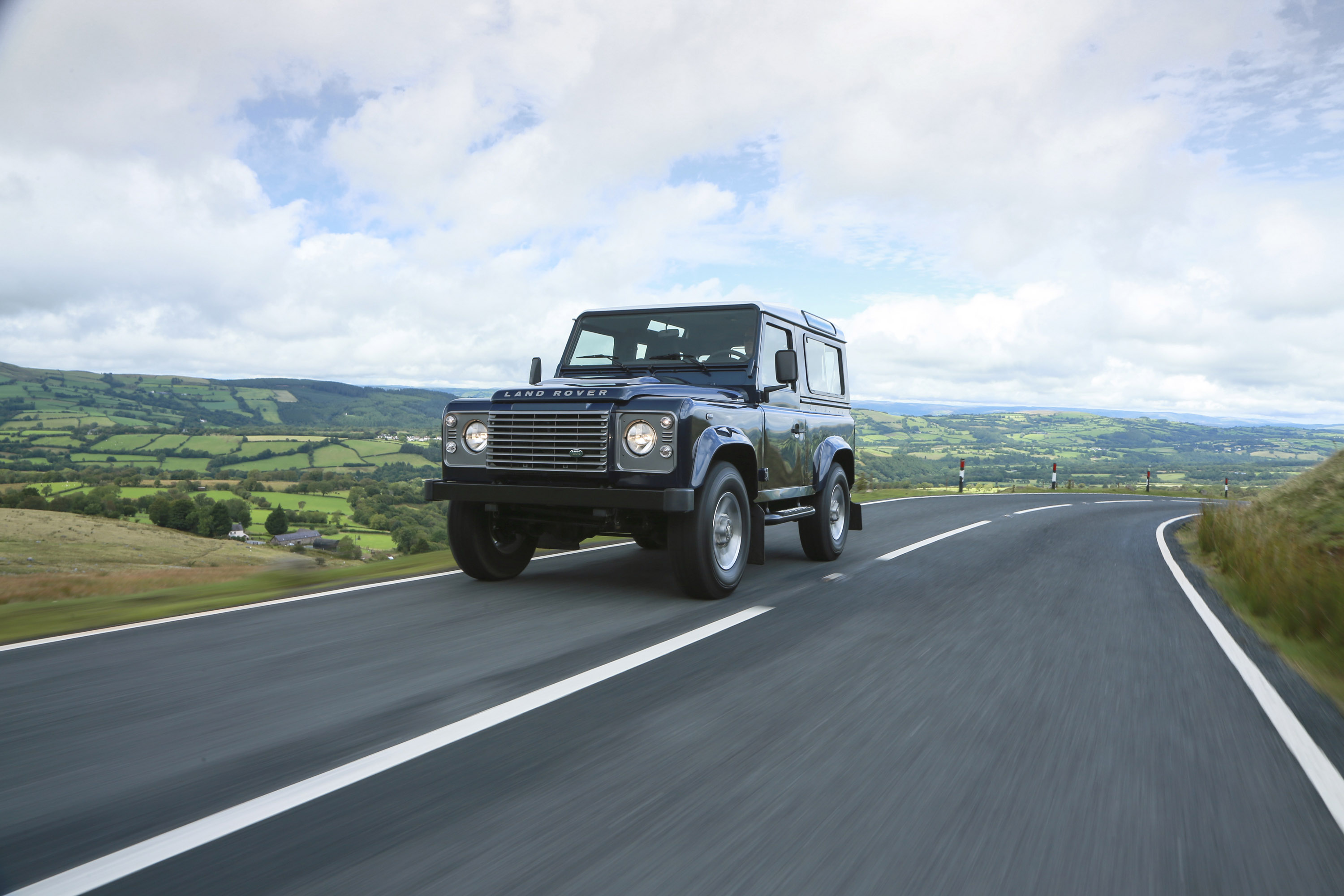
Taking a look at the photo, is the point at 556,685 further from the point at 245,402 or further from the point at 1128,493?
the point at 245,402

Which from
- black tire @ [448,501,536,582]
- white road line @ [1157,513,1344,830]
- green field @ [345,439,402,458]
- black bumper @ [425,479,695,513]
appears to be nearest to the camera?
white road line @ [1157,513,1344,830]

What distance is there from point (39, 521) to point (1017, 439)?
366ft

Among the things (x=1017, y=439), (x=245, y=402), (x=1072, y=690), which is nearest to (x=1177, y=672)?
(x=1072, y=690)

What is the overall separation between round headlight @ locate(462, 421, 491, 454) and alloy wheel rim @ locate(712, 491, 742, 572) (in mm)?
1945

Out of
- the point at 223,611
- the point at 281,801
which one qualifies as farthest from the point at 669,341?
the point at 281,801

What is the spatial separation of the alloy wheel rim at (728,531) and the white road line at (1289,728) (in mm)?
3378

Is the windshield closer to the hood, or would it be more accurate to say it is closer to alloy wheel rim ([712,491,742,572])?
the hood

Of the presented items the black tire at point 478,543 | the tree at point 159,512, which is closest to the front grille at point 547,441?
the black tire at point 478,543

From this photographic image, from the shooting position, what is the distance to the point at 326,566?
314 inches

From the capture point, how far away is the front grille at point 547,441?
6.07m

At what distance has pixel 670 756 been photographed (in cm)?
309

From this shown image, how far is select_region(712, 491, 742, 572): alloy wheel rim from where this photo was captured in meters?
6.46

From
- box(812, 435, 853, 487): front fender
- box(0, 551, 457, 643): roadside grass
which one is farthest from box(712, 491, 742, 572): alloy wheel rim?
box(0, 551, 457, 643): roadside grass

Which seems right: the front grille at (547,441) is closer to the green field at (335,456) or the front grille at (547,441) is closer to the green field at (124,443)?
the green field at (335,456)
